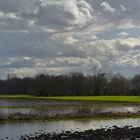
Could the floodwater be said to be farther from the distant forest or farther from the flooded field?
the distant forest

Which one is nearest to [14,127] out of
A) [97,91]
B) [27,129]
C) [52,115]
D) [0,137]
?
[27,129]

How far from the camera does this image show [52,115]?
57875 millimetres

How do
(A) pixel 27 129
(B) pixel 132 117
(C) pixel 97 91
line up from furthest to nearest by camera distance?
(C) pixel 97 91 < (B) pixel 132 117 < (A) pixel 27 129

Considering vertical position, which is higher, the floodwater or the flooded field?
the flooded field

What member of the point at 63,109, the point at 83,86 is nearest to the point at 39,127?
the point at 63,109

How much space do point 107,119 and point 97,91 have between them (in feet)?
377

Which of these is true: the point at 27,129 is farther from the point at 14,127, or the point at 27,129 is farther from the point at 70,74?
the point at 70,74

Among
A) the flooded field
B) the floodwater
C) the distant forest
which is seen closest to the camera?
the floodwater

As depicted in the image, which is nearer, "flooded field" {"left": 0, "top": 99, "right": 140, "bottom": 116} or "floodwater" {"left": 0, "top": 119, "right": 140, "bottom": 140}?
"floodwater" {"left": 0, "top": 119, "right": 140, "bottom": 140}

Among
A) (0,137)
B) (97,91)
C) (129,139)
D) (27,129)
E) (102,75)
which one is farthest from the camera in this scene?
(102,75)

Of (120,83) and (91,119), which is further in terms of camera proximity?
(120,83)

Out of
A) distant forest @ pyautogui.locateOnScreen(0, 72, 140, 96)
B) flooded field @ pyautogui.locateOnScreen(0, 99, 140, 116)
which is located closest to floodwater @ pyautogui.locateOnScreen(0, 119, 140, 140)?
flooded field @ pyautogui.locateOnScreen(0, 99, 140, 116)

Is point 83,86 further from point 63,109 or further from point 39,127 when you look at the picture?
point 39,127

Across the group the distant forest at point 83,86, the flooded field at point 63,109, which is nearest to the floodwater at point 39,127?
the flooded field at point 63,109
